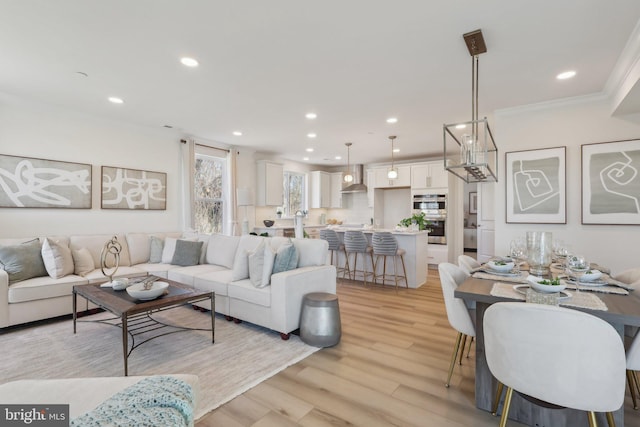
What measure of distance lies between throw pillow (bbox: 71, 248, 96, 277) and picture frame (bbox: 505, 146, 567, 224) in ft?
18.4

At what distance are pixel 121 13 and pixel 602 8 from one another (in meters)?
3.45

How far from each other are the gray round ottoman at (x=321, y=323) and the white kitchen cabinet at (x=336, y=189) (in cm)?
630

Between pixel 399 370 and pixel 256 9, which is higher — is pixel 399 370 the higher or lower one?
the lower one

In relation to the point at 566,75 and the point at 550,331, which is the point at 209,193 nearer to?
the point at 566,75

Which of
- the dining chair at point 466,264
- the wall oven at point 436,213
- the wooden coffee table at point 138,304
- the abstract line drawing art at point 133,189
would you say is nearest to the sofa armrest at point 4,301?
the wooden coffee table at point 138,304

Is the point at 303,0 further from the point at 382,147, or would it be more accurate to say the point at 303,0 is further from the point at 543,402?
the point at 382,147

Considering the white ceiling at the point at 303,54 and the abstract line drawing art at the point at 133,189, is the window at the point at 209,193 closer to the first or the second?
the abstract line drawing art at the point at 133,189

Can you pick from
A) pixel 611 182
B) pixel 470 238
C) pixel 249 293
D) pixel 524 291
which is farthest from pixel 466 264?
pixel 470 238

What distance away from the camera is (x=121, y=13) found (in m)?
2.29

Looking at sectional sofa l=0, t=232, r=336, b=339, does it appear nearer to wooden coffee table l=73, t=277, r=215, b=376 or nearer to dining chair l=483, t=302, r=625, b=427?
wooden coffee table l=73, t=277, r=215, b=376

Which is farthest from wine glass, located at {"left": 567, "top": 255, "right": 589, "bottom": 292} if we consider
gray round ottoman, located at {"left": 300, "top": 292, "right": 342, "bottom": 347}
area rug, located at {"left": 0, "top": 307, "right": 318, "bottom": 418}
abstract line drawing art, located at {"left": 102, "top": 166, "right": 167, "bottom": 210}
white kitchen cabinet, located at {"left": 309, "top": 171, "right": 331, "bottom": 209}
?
white kitchen cabinet, located at {"left": 309, "top": 171, "right": 331, "bottom": 209}

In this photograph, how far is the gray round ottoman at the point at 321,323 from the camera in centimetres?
291

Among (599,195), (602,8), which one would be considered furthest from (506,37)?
(599,195)

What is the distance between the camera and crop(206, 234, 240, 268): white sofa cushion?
4.39 meters
